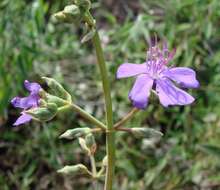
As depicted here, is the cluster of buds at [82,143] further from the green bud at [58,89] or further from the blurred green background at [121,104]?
the blurred green background at [121,104]

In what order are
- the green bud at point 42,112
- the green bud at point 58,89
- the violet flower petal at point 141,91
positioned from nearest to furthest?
the violet flower petal at point 141,91, the green bud at point 42,112, the green bud at point 58,89

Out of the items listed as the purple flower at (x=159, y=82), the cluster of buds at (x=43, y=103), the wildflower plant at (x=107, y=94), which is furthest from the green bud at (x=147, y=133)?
the cluster of buds at (x=43, y=103)

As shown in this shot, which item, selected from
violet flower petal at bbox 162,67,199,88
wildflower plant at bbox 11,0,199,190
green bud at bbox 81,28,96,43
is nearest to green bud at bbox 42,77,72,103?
wildflower plant at bbox 11,0,199,190

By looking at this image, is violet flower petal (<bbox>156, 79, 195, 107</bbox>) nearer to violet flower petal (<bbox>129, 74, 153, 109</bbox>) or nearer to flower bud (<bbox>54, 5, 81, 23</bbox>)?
violet flower petal (<bbox>129, 74, 153, 109</bbox>)

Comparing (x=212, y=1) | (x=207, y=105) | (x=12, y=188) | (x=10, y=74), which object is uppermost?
(x=212, y=1)


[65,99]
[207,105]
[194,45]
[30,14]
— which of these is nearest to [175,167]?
[207,105]

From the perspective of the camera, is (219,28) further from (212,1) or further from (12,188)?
(12,188)
